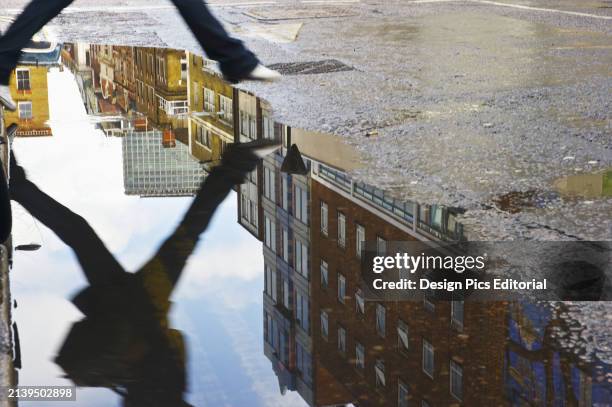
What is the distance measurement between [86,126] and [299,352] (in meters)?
4.86

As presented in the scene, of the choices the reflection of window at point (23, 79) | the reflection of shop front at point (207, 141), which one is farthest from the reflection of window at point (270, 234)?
the reflection of window at point (23, 79)

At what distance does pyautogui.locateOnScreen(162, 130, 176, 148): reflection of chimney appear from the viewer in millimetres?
8171

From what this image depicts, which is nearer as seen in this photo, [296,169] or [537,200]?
[537,200]

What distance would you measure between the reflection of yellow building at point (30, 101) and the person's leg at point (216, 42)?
1354 millimetres

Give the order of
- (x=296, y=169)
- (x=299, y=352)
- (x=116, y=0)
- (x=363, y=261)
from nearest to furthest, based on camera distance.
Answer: (x=299, y=352) < (x=363, y=261) < (x=296, y=169) < (x=116, y=0)

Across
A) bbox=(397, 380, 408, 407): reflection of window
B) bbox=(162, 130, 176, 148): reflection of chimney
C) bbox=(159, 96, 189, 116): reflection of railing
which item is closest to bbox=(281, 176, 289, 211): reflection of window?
bbox=(162, 130, 176, 148): reflection of chimney

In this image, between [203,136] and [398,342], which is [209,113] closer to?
[203,136]

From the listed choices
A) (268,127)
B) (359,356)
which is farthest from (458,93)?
(359,356)

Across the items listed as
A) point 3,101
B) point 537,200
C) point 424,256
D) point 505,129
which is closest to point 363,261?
point 424,256

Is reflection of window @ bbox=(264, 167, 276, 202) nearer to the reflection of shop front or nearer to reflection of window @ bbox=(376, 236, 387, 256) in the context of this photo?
the reflection of shop front

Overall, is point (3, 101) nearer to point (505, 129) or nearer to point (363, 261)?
point (505, 129)

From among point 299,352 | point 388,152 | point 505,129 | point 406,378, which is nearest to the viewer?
point 406,378

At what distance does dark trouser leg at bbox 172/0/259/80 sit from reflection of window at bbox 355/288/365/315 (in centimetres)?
500

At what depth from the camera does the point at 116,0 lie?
63.0 ft
